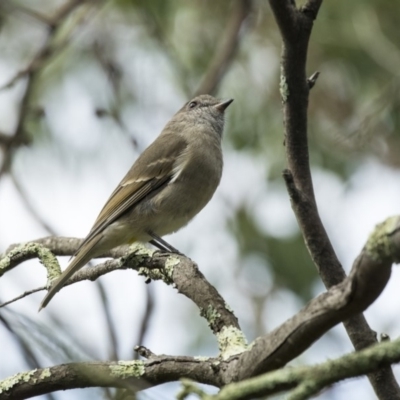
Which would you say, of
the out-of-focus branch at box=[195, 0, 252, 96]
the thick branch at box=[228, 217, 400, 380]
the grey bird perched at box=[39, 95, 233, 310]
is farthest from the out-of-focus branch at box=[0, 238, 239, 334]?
the out-of-focus branch at box=[195, 0, 252, 96]

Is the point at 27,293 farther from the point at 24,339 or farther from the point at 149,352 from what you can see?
the point at 24,339

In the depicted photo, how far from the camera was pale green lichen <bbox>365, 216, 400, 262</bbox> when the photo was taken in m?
1.99

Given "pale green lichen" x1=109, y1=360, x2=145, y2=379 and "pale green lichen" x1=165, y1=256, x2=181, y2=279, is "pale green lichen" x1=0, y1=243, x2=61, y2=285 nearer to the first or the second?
"pale green lichen" x1=165, y1=256, x2=181, y2=279

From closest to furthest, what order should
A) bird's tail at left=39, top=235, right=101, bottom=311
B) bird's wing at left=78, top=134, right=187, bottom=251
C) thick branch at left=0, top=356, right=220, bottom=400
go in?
thick branch at left=0, top=356, right=220, bottom=400, bird's tail at left=39, top=235, right=101, bottom=311, bird's wing at left=78, top=134, right=187, bottom=251

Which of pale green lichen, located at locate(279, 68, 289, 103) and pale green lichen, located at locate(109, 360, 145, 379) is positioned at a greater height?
pale green lichen, located at locate(279, 68, 289, 103)

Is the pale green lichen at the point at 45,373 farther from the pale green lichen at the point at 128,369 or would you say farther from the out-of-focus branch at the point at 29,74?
the out-of-focus branch at the point at 29,74

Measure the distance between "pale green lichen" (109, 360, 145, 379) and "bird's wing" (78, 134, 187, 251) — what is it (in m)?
2.20

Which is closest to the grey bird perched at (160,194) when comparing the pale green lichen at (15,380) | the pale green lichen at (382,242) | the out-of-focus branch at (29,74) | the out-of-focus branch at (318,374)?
the out-of-focus branch at (29,74)

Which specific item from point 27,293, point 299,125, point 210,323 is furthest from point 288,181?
point 27,293

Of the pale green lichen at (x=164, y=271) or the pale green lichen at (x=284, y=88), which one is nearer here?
the pale green lichen at (x=284, y=88)

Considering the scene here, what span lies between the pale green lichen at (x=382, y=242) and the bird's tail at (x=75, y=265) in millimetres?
2506

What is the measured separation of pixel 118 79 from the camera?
670 centimetres

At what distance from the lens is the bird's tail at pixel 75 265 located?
423cm

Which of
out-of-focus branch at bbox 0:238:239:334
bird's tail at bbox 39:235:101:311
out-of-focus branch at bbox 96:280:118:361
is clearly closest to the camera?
out-of-focus branch at bbox 0:238:239:334
